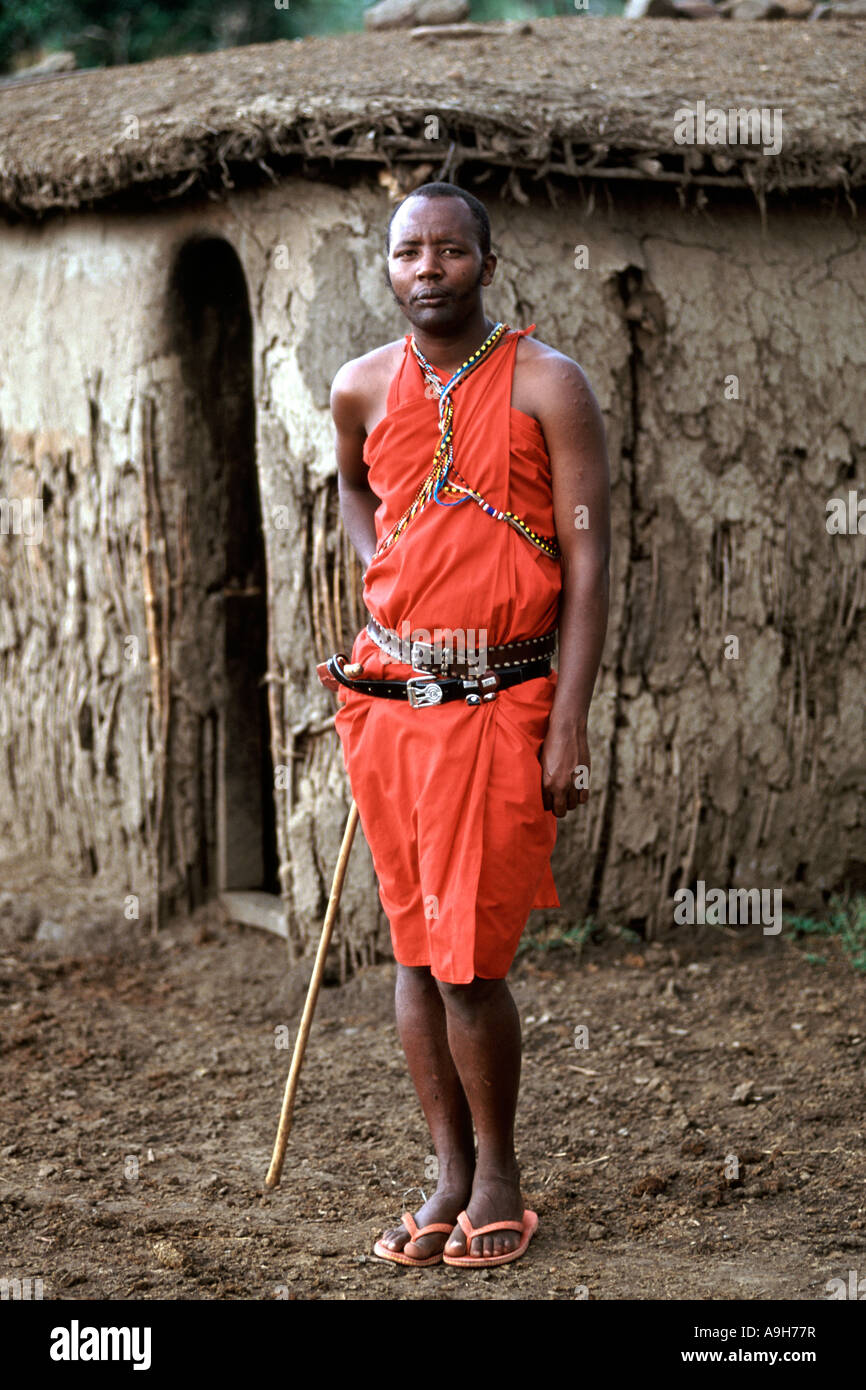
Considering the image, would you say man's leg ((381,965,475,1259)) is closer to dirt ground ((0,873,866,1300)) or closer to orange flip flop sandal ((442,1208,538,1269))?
orange flip flop sandal ((442,1208,538,1269))

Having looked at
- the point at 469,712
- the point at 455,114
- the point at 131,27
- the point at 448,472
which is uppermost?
the point at 131,27

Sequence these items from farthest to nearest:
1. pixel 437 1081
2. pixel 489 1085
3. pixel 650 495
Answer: pixel 650 495
pixel 437 1081
pixel 489 1085

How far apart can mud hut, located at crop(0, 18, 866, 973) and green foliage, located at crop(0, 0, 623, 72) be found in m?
7.02

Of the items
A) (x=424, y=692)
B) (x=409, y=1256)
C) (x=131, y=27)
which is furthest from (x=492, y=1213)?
(x=131, y=27)

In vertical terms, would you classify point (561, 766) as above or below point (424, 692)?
below

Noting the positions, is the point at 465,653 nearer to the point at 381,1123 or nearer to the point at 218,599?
the point at 381,1123

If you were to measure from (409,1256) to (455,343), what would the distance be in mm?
1836

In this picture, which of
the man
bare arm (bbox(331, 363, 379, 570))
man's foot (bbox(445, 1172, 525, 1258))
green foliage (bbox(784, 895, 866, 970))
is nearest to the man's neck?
the man

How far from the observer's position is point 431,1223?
3002 mm

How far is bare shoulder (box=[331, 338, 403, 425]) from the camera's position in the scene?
308 cm

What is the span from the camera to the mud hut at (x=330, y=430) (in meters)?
4.60

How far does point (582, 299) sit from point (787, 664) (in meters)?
1.40
